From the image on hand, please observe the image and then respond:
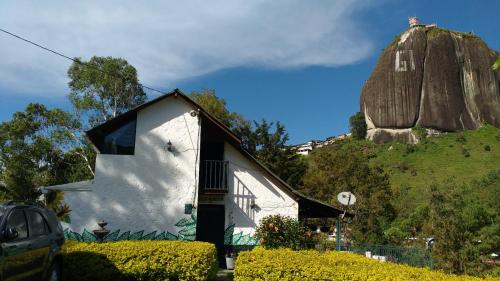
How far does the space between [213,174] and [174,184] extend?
1660 mm

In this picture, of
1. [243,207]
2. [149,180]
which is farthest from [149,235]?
[243,207]

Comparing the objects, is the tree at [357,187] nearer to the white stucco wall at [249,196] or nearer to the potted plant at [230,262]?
the white stucco wall at [249,196]

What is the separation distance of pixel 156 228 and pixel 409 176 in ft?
135

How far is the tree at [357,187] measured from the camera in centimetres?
2523

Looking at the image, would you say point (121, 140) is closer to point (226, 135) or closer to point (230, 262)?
point (226, 135)

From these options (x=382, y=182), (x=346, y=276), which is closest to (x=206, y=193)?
(x=346, y=276)

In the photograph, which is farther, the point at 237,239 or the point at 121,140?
the point at 237,239

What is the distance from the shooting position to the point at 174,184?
51.8ft

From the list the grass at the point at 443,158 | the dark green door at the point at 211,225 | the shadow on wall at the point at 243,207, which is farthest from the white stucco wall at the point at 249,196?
the grass at the point at 443,158

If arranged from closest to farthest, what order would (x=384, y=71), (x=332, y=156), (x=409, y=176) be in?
(x=332, y=156) → (x=409, y=176) → (x=384, y=71)

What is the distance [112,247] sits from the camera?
1019 cm

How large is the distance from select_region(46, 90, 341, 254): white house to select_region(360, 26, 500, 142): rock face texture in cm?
5435

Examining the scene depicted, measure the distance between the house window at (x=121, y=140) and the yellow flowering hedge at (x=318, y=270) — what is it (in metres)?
8.04

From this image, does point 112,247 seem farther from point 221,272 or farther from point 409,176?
point 409,176
